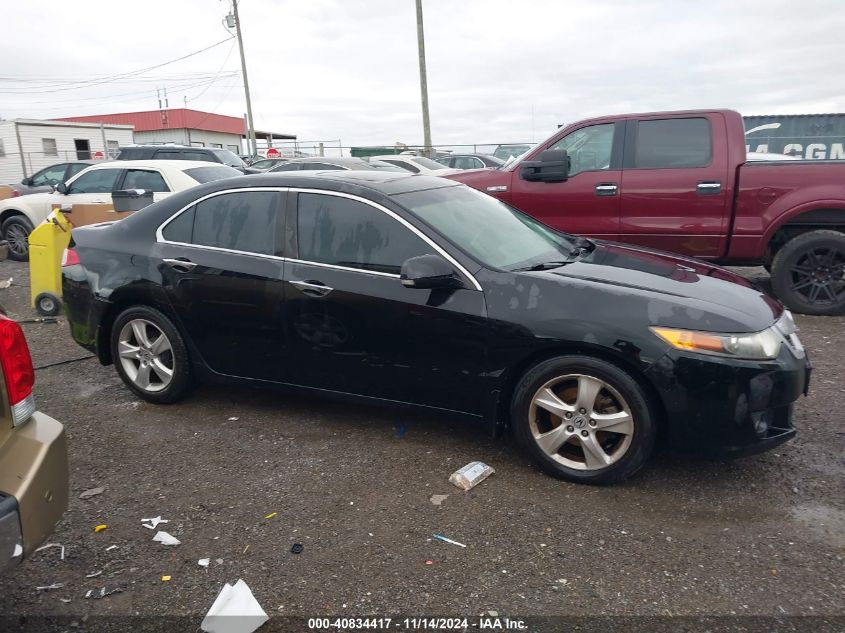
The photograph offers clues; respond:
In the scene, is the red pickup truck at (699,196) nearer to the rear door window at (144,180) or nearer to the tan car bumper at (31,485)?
the rear door window at (144,180)

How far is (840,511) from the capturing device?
10.3ft

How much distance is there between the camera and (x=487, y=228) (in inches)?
160

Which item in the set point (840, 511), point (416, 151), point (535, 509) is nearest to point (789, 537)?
point (840, 511)

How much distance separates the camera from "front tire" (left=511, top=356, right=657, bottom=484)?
3.22m

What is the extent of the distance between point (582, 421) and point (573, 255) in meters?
1.22

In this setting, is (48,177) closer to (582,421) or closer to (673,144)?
(673,144)

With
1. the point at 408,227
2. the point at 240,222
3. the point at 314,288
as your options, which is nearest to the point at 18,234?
the point at 240,222

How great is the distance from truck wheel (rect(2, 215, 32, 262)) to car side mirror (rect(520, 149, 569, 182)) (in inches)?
333

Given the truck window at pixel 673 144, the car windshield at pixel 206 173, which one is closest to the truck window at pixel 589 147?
the truck window at pixel 673 144

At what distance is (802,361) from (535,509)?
5.01ft

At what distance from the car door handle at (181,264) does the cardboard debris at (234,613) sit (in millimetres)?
2209

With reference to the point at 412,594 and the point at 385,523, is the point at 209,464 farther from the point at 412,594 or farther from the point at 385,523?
the point at 412,594

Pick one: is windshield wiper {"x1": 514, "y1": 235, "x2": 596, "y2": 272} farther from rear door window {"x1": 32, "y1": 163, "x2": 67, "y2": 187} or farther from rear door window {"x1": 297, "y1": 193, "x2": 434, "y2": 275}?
rear door window {"x1": 32, "y1": 163, "x2": 67, "y2": 187}

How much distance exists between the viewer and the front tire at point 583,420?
3.22 metres
